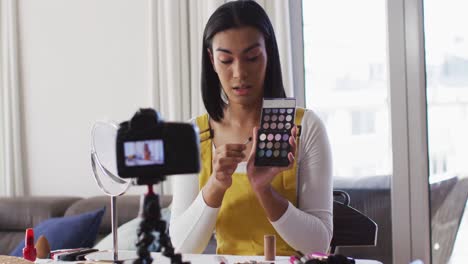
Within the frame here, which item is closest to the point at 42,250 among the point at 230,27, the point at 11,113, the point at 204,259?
the point at 204,259

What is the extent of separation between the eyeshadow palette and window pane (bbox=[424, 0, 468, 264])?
1.46m

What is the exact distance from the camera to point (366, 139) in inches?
109

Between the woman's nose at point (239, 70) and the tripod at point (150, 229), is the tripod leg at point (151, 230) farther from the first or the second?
the woman's nose at point (239, 70)

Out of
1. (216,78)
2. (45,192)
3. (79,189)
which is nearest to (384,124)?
(216,78)

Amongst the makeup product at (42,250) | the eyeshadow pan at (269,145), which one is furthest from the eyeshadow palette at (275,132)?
the makeup product at (42,250)

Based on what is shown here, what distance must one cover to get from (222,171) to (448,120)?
5.02ft

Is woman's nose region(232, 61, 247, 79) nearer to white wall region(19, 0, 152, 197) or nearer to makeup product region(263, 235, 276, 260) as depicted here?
makeup product region(263, 235, 276, 260)

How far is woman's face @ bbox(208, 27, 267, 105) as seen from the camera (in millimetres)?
1527

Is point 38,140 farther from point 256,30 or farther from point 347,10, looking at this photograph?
point 256,30

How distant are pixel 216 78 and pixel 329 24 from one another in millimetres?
1248

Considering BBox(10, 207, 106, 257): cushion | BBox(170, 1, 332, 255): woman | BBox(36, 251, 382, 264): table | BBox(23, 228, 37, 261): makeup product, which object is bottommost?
BBox(10, 207, 106, 257): cushion

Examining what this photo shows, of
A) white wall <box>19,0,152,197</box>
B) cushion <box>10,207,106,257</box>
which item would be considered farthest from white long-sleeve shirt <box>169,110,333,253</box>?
white wall <box>19,0,152,197</box>

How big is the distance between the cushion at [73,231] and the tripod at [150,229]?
6.39 feet

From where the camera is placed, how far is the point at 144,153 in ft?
2.55
